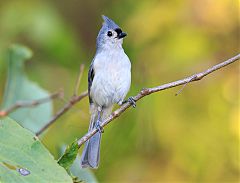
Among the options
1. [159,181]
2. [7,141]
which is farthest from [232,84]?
[7,141]

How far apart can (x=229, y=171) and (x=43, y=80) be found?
1791 mm

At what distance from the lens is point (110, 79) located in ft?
10.8

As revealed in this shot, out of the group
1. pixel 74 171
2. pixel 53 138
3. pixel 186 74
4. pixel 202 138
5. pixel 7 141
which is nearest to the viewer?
pixel 7 141

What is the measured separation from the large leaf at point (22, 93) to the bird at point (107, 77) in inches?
15.8

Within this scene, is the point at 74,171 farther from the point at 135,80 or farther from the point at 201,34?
the point at 201,34

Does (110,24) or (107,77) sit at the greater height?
(110,24)

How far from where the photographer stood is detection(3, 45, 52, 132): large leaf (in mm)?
2689

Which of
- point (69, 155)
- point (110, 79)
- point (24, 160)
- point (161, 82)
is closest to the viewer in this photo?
point (24, 160)

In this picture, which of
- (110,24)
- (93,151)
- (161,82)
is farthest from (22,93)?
(161,82)

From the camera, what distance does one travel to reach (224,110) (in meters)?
4.29

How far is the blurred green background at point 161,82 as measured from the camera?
164 inches

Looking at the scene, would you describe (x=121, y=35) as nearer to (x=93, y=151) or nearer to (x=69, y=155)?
(x=93, y=151)

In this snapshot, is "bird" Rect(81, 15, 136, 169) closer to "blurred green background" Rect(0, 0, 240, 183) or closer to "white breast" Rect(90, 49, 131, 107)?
"white breast" Rect(90, 49, 131, 107)

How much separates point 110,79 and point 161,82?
1.42 meters
